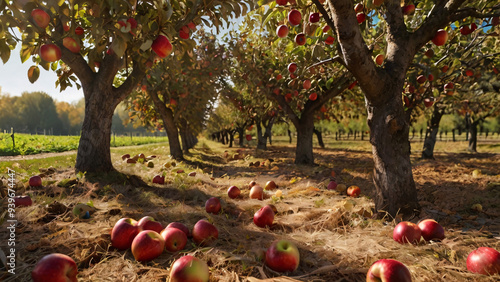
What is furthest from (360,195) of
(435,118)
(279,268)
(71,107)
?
(71,107)

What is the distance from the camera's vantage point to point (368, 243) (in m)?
2.78

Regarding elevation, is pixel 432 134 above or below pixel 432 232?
above

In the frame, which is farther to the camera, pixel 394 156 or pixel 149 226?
pixel 394 156

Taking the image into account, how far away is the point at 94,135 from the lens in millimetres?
5535

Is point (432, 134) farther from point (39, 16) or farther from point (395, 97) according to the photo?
point (39, 16)

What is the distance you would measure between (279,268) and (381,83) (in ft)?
9.26

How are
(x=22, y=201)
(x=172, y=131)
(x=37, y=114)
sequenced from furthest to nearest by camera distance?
(x=37, y=114) → (x=172, y=131) → (x=22, y=201)

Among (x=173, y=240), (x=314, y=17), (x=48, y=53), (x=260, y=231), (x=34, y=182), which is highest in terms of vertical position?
(x=314, y=17)

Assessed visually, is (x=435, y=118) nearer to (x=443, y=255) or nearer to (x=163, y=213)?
(x=443, y=255)

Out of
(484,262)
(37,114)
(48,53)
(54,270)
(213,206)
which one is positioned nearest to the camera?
(54,270)

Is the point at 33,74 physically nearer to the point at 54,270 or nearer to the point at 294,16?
the point at 54,270

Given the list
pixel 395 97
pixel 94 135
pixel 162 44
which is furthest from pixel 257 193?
pixel 94 135

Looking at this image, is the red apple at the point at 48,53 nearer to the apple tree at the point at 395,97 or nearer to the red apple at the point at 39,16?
the red apple at the point at 39,16

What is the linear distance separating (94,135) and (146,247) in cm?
426
